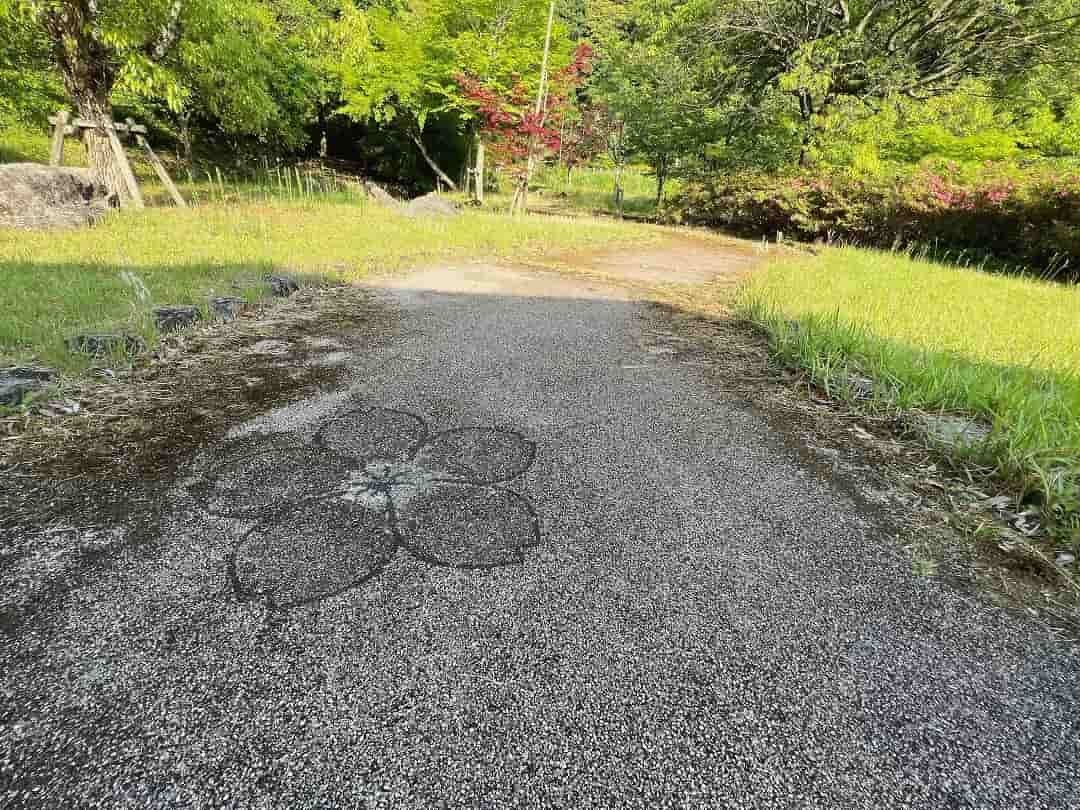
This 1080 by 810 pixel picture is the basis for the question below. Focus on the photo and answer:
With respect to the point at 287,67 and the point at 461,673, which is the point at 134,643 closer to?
the point at 461,673

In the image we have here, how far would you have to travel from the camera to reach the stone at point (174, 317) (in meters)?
2.86

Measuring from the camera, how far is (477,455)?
1890 mm

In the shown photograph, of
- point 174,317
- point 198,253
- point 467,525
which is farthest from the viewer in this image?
point 198,253

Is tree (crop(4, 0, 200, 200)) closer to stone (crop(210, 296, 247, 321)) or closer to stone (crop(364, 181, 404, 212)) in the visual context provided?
stone (crop(364, 181, 404, 212))

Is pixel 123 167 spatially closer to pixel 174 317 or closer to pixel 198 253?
pixel 198 253

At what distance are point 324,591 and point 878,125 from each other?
1206 centimetres

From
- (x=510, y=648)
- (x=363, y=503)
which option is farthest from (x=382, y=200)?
(x=510, y=648)

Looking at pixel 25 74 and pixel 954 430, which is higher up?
pixel 25 74

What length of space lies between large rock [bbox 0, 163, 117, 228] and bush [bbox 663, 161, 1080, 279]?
1065 cm

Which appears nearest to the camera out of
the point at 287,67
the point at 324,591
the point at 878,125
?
the point at 324,591

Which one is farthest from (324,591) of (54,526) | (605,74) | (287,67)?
(605,74)

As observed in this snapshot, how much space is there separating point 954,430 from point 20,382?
3.89m

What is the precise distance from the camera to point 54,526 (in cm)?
141

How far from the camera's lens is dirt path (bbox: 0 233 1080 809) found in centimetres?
89
